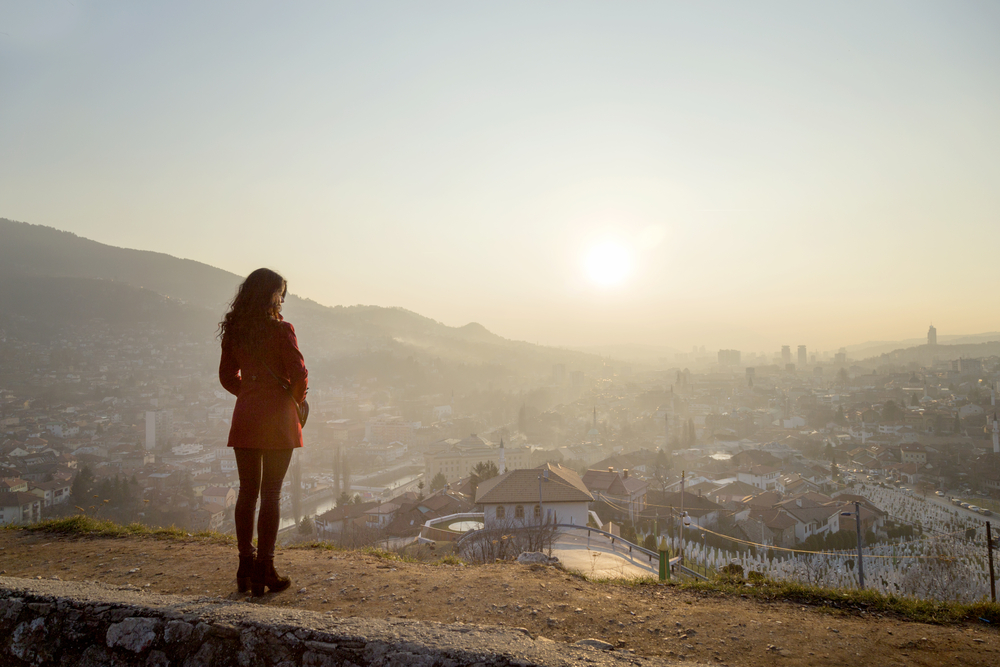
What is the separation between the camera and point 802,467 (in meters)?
33.7

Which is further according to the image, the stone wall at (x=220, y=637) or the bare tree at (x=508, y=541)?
the bare tree at (x=508, y=541)

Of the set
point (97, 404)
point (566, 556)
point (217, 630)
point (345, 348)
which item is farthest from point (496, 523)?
point (345, 348)

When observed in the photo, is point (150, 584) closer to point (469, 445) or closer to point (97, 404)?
point (469, 445)

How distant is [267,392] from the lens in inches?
92.4

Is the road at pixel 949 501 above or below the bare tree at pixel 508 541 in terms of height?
below

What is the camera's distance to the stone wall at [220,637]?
1.54 meters

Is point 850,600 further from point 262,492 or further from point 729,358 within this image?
point 729,358

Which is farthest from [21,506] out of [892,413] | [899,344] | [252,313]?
[899,344]

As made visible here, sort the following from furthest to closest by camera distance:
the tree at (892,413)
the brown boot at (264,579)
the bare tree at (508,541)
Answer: the tree at (892,413), the bare tree at (508,541), the brown boot at (264,579)

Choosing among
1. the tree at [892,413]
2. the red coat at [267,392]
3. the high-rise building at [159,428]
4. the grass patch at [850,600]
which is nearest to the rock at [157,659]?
the red coat at [267,392]

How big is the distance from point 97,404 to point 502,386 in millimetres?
61678

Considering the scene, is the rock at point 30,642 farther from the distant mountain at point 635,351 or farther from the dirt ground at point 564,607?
the distant mountain at point 635,351

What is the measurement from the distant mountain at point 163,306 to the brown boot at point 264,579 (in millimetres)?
77687

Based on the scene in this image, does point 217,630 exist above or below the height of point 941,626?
above
